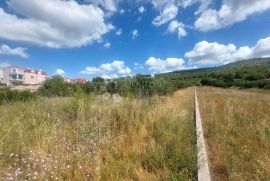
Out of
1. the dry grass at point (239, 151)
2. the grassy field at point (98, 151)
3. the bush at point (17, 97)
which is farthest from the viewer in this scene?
the bush at point (17, 97)

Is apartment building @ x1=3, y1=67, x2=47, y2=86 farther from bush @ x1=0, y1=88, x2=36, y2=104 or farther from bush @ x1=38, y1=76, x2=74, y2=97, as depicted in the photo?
bush @ x1=38, y1=76, x2=74, y2=97

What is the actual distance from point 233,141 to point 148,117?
2348 mm

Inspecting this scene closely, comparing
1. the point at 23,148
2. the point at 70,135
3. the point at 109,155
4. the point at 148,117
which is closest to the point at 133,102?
the point at 148,117

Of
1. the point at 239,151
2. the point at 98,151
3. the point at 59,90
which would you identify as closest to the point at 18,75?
the point at 59,90

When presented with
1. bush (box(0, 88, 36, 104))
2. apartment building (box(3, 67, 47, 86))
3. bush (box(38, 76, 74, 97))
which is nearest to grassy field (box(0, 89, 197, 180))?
bush (box(38, 76, 74, 97))

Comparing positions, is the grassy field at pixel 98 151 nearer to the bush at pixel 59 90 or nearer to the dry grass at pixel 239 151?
the dry grass at pixel 239 151

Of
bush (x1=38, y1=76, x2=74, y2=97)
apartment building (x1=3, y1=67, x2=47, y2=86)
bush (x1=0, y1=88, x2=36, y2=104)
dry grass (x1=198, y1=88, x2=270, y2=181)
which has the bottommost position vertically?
dry grass (x1=198, y1=88, x2=270, y2=181)

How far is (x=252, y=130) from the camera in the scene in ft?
19.9

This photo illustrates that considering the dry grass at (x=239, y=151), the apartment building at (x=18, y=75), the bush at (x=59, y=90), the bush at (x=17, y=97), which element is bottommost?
the dry grass at (x=239, y=151)

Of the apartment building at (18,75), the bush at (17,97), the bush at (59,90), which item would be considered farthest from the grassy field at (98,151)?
the apartment building at (18,75)

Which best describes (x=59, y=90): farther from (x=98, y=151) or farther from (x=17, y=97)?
(x=98, y=151)

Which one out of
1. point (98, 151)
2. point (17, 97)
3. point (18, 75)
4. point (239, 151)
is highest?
point (18, 75)

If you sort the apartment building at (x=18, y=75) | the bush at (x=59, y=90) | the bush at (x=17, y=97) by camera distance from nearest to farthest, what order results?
the bush at (x=59, y=90) → the bush at (x=17, y=97) → the apartment building at (x=18, y=75)

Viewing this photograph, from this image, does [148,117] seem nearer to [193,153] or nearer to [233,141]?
[233,141]
